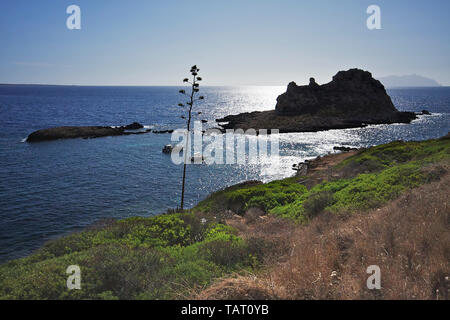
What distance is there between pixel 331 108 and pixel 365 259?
288ft

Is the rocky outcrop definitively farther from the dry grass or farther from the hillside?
the dry grass

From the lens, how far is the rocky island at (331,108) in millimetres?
75812

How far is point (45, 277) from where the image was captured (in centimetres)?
539

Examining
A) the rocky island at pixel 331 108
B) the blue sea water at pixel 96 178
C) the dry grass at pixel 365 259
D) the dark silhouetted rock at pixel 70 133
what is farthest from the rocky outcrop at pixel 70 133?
the dry grass at pixel 365 259

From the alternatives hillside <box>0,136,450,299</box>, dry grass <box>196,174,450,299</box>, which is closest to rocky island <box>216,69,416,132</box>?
hillside <box>0,136,450,299</box>

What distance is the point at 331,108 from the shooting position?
8594 cm

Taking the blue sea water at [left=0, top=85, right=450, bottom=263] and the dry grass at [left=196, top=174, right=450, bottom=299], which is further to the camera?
the blue sea water at [left=0, top=85, right=450, bottom=263]

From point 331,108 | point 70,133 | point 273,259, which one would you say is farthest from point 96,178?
point 331,108

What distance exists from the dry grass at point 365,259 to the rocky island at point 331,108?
211ft

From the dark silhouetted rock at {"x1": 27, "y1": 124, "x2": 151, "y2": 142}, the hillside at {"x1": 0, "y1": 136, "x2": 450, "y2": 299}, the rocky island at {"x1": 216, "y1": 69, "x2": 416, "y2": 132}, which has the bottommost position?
the hillside at {"x1": 0, "y1": 136, "x2": 450, "y2": 299}

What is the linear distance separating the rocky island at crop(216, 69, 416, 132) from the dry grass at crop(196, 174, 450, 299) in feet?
211

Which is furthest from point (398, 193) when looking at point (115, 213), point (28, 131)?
point (28, 131)

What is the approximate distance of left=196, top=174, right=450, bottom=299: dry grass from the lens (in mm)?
4723
